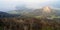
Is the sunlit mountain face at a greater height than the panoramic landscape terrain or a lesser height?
greater

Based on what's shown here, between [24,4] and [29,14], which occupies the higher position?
[24,4]

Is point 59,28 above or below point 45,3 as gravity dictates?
below

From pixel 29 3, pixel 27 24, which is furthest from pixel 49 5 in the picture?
pixel 27 24

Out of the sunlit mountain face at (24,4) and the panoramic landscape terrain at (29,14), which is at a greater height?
the sunlit mountain face at (24,4)

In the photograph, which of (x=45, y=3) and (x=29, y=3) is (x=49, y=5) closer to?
(x=45, y=3)

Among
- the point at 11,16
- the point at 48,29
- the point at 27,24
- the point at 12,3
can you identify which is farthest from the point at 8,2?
the point at 48,29

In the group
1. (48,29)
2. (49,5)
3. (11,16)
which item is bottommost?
(48,29)

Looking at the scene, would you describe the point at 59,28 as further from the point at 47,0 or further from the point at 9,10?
the point at 9,10
